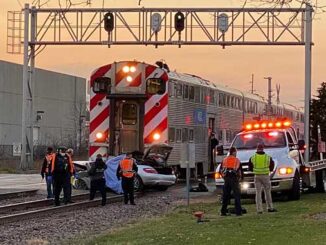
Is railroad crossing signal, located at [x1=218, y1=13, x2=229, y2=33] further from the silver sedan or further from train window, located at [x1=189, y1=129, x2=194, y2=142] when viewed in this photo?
the silver sedan

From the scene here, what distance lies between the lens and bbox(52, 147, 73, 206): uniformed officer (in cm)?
2144

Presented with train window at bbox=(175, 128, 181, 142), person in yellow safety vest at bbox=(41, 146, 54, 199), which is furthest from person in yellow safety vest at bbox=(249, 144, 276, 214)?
train window at bbox=(175, 128, 181, 142)

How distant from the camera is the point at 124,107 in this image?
2570 centimetres

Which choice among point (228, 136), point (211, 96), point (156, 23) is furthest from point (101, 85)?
point (156, 23)

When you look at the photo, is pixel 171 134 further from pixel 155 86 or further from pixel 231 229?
pixel 231 229

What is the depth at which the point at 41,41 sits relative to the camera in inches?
1551

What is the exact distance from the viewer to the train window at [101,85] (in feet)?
83.7

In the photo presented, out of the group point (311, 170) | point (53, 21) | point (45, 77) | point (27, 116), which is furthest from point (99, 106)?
point (45, 77)

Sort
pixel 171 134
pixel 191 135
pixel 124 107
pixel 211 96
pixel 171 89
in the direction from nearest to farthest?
pixel 124 107, pixel 171 134, pixel 171 89, pixel 191 135, pixel 211 96

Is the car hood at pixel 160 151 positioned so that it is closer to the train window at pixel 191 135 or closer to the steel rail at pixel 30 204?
the steel rail at pixel 30 204

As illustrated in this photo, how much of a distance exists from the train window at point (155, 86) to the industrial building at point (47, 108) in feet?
148

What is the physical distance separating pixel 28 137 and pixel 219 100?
1322cm

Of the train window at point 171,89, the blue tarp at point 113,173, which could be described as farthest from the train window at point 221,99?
the blue tarp at point 113,173

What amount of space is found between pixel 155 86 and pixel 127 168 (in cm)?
458
